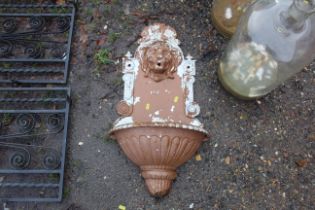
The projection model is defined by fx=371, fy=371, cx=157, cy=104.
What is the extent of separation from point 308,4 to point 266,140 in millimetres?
638

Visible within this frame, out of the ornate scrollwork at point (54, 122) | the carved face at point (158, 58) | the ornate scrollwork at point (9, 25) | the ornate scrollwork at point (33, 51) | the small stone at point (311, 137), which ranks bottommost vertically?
the small stone at point (311, 137)

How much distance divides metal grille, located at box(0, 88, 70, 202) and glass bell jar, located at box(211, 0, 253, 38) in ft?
2.54

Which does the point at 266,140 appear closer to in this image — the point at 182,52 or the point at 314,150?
the point at 314,150

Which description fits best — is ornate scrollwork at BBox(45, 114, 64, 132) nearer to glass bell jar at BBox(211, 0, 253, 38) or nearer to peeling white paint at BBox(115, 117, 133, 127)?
peeling white paint at BBox(115, 117, 133, 127)

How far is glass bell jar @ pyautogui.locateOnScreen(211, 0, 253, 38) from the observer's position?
1.73 meters

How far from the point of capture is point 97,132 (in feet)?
5.45

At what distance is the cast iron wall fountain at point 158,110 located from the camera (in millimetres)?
1480

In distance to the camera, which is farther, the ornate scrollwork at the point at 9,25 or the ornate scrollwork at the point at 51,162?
the ornate scrollwork at the point at 9,25

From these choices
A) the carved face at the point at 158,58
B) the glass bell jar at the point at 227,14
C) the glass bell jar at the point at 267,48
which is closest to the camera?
the glass bell jar at the point at 267,48

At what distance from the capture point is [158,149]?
1.48 metres

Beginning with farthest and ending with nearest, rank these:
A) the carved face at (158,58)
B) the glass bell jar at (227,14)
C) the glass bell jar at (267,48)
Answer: the glass bell jar at (227,14) → the carved face at (158,58) → the glass bell jar at (267,48)

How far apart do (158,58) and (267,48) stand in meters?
0.46

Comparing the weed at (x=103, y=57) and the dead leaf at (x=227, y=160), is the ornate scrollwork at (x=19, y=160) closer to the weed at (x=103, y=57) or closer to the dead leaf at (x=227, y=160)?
the weed at (x=103, y=57)

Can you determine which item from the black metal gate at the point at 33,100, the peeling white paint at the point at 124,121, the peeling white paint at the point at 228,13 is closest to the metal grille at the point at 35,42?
the black metal gate at the point at 33,100
